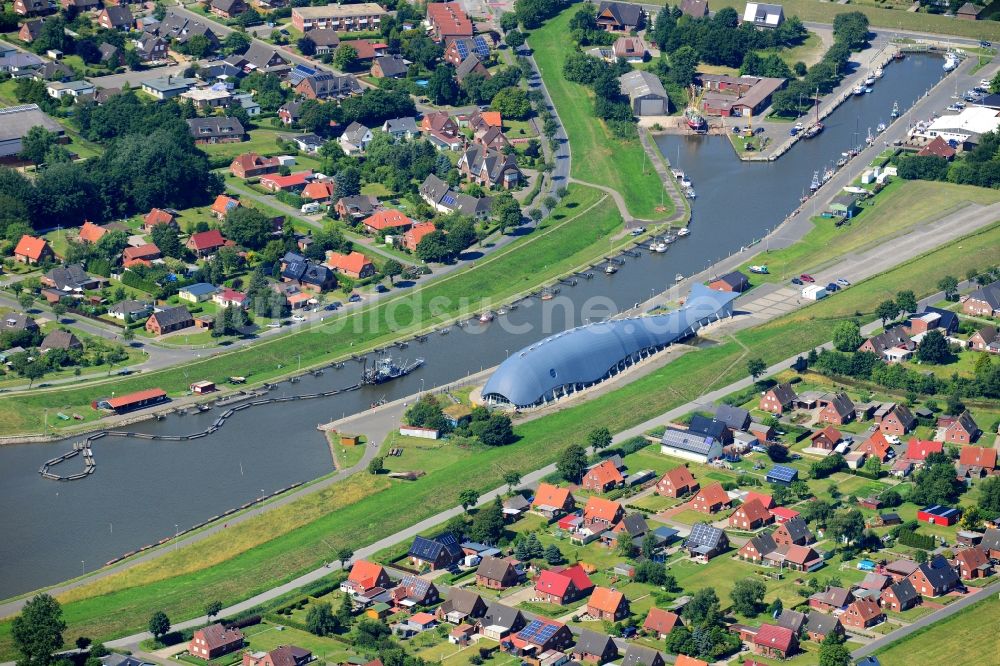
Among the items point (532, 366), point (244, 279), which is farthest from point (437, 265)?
point (532, 366)

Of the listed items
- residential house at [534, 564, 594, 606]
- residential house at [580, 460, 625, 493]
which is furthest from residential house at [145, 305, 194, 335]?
residential house at [534, 564, 594, 606]

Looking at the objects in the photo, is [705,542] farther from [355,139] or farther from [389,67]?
[389,67]

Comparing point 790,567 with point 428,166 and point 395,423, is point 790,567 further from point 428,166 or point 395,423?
point 428,166

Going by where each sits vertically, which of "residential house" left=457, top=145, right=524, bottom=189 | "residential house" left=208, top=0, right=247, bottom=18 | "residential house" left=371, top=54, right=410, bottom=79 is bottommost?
"residential house" left=457, top=145, right=524, bottom=189

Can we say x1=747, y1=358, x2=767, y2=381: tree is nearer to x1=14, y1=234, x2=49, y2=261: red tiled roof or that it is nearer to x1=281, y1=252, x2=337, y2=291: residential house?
x1=281, y1=252, x2=337, y2=291: residential house

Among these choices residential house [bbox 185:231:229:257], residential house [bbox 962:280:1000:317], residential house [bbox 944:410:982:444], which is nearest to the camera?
residential house [bbox 944:410:982:444]

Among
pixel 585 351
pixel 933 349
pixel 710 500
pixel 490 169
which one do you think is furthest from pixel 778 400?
pixel 490 169
